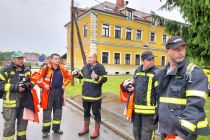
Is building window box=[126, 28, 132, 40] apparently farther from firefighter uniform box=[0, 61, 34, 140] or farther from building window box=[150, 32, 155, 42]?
firefighter uniform box=[0, 61, 34, 140]

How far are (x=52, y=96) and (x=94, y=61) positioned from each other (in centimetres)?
147

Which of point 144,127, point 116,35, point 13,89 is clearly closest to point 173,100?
point 144,127

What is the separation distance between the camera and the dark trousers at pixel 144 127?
15.7ft

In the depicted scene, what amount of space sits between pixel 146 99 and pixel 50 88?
9.60ft

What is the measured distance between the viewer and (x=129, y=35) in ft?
130

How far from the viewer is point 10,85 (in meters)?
5.38

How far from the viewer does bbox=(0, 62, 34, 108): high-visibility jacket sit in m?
5.37

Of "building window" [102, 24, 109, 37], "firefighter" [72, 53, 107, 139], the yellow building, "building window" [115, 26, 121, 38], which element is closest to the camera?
"firefighter" [72, 53, 107, 139]

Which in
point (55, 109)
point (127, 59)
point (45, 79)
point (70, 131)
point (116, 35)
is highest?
point (116, 35)

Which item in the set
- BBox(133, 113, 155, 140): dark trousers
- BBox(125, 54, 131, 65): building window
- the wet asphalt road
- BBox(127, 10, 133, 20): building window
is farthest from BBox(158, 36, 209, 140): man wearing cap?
BBox(127, 10, 133, 20): building window

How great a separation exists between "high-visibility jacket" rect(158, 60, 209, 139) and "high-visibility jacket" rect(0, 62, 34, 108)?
135 inches

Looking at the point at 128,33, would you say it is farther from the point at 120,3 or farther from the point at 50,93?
the point at 50,93

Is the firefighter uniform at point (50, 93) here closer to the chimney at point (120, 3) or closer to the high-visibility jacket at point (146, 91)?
the high-visibility jacket at point (146, 91)

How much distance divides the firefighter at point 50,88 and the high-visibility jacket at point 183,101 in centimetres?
398
